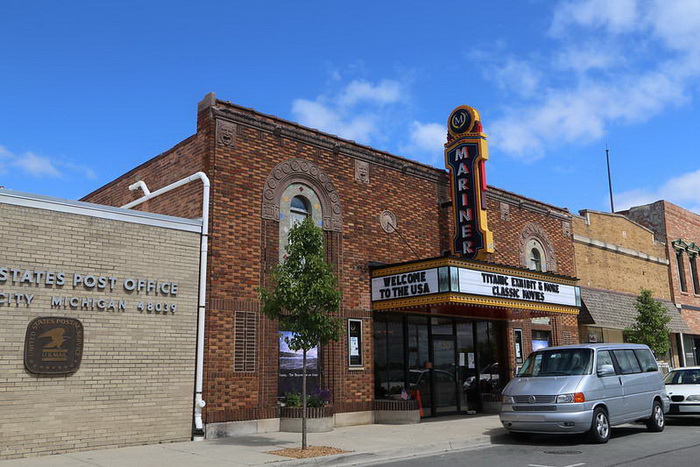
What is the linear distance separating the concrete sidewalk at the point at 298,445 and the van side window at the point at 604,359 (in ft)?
8.97

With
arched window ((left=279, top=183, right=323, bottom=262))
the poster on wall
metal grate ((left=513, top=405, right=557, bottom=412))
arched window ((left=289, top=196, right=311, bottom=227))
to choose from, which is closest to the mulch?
the poster on wall

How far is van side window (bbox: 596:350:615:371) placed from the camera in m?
13.0

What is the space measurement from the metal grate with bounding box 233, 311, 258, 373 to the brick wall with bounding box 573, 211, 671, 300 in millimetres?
15840

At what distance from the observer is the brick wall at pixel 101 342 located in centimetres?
1088

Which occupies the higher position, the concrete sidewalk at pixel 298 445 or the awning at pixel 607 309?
the awning at pixel 607 309

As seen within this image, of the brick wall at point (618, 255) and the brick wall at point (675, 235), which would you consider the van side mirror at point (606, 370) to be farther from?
the brick wall at point (675, 235)

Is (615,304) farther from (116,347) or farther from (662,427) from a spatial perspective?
(116,347)

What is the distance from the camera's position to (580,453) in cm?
1119

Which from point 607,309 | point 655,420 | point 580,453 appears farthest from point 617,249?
point 580,453

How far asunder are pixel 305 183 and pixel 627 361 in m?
8.71

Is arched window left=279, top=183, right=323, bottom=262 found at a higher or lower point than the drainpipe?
higher

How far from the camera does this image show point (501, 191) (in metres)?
22.0

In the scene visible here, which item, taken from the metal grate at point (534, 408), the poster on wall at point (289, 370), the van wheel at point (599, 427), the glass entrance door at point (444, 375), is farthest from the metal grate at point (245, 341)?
the van wheel at point (599, 427)

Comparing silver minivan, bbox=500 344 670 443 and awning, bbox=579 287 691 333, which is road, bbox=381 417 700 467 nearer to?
silver minivan, bbox=500 344 670 443
